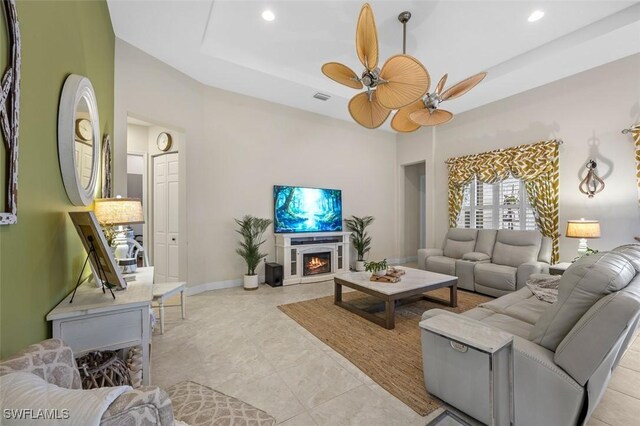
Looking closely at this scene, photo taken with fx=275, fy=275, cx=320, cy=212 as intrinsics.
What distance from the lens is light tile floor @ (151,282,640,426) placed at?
1.76 meters

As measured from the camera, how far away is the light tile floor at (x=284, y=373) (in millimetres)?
1756

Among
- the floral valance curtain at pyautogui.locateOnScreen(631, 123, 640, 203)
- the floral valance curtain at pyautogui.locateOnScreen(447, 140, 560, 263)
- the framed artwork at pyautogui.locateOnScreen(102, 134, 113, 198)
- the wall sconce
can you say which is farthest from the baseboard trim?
the floral valance curtain at pyautogui.locateOnScreen(631, 123, 640, 203)

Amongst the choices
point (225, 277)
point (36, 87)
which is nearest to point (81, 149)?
point (36, 87)

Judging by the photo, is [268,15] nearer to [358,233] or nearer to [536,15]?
[536,15]

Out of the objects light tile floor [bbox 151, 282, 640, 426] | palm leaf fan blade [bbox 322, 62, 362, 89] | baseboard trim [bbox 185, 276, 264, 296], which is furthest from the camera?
baseboard trim [bbox 185, 276, 264, 296]

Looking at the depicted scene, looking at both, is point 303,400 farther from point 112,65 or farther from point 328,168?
point 328,168

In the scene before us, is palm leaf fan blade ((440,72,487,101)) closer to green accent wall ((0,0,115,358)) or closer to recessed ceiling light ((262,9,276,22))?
recessed ceiling light ((262,9,276,22))

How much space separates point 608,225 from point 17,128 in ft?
19.1

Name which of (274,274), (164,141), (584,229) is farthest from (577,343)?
(164,141)

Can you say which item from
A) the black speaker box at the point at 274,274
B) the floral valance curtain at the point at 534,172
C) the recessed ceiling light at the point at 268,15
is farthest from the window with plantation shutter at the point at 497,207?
the recessed ceiling light at the point at 268,15

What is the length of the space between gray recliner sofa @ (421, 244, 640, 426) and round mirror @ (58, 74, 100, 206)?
2.65 m

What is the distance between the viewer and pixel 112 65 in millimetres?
3092

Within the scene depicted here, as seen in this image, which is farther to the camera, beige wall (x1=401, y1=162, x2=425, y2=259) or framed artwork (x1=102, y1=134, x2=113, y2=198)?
beige wall (x1=401, y1=162, x2=425, y2=259)

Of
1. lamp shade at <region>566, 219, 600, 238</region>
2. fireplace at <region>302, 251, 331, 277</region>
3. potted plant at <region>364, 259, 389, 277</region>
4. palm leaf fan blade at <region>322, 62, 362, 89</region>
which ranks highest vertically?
palm leaf fan blade at <region>322, 62, 362, 89</region>
